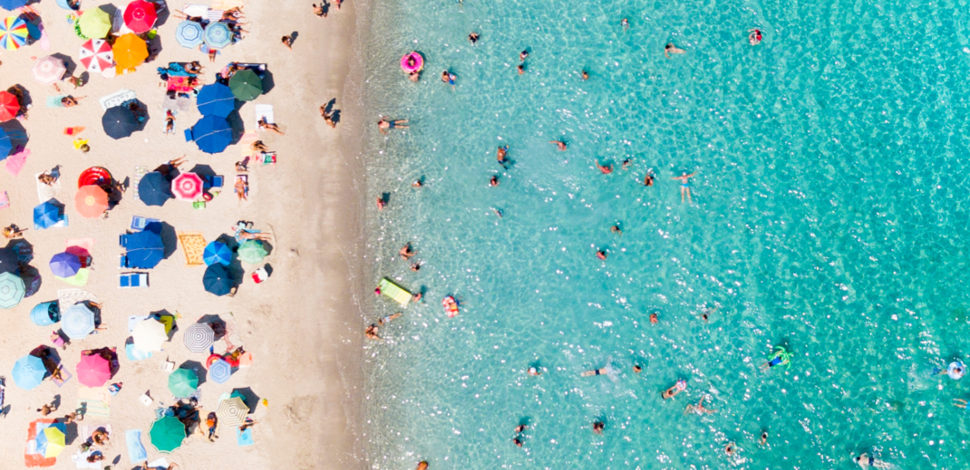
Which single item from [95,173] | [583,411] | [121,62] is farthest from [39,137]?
[583,411]

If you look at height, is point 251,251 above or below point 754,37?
below

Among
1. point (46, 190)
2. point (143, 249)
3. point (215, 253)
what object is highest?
point (46, 190)

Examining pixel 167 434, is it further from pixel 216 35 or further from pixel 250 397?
pixel 216 35

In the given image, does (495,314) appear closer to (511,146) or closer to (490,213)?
(490,213)

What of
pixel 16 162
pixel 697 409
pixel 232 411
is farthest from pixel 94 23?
A: pixel 697 409

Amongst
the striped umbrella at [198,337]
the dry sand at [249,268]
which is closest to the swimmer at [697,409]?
the dry sand at [249,268]

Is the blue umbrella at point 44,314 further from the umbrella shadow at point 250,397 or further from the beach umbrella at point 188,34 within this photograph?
the beach umbrella at point 188,34

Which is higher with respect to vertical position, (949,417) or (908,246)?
(908,246)
